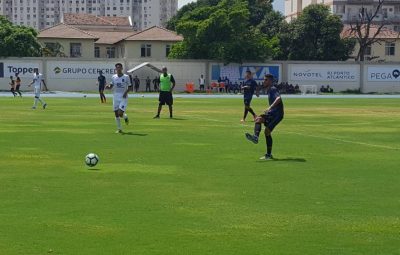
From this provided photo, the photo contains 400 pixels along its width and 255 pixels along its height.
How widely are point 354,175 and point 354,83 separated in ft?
A: 204

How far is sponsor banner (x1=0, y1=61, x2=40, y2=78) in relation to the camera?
6631 centimetres

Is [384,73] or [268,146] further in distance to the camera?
[384,73]

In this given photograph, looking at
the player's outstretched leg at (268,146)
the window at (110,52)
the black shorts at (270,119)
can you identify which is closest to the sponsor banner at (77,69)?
the window at (110,52)

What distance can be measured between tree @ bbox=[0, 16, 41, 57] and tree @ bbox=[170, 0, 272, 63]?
569 inches

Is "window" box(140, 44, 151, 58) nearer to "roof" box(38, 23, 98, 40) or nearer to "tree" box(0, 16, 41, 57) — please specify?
"roof" box(38, 23, 98, 40)

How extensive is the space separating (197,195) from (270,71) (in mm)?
63484

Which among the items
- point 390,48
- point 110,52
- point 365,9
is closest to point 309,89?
point 390,48

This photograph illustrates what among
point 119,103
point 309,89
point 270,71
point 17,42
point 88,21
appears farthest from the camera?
point 88,21

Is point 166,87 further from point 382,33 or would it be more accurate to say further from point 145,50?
point 382,33

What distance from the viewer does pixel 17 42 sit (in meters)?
70.9

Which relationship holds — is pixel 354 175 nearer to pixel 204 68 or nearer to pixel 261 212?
pixel 261 212

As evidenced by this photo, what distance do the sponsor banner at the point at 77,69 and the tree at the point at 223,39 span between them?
9.50m

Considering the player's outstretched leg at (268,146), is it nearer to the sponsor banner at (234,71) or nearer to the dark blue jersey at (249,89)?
the dark blue jersey at (249,89)

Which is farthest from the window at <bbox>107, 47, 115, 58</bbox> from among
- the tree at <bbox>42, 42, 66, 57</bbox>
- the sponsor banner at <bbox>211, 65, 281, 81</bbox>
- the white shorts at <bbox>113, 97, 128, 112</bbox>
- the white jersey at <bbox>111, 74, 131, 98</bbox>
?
the white shorts at <bbox>113, 97, 128, 112</bbox>
